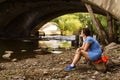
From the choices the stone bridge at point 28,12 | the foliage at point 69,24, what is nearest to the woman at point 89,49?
the stone bridge at point 28,12

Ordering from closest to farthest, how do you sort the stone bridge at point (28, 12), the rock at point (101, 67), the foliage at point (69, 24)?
the rock at point (101, 67) → the stone bridge at point (28, 12) → the foliage at point (69, 24)

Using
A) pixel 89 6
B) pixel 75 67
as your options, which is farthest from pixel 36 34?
pixel 75 67

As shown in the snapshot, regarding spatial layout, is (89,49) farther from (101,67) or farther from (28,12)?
(28,12)

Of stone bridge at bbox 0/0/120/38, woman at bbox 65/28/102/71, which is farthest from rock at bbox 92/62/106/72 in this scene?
stone bridge at bbox 0/0/120/38

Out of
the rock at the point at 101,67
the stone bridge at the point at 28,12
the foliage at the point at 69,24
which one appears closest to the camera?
the rock at the point at 101,67

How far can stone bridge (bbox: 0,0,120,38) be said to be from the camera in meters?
29.7

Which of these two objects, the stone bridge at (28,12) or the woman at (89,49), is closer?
the woman at (89,49)

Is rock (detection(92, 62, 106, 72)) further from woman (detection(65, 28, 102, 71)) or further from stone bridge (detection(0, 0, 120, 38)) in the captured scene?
stone bridge (detection(0, 0, 120, 38))

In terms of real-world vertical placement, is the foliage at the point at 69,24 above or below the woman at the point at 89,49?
above

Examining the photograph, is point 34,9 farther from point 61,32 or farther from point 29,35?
point 61,32

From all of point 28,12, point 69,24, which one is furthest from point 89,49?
point 69,24

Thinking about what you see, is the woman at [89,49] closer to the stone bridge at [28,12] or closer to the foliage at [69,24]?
the stone bridge at [28,12]

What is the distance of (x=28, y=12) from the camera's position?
3491 centimetres

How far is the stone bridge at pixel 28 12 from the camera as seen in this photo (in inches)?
1170
